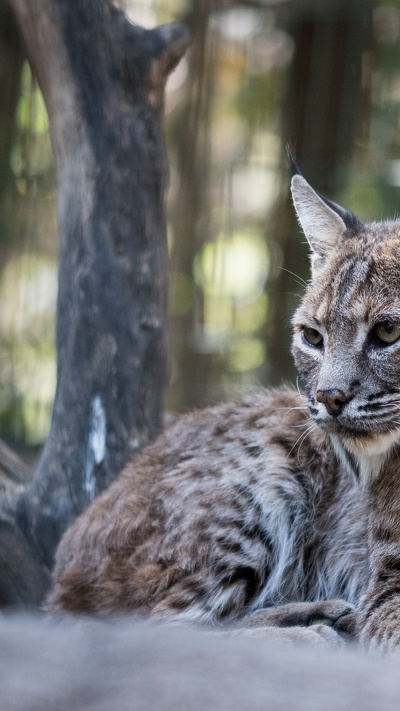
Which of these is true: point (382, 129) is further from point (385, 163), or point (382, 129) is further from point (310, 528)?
point (310, 528)

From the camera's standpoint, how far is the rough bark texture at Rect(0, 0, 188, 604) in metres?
4.39

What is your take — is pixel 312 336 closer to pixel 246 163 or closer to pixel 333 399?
pixel 333 399

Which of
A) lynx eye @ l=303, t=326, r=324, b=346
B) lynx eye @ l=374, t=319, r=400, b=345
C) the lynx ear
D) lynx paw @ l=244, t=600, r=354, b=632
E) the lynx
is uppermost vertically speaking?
the lynx ear

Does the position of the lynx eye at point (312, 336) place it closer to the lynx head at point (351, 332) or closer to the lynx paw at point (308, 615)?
the lynx head at point (351, 332)

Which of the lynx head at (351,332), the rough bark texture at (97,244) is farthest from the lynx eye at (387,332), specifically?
the rough bark texture at (97,244)

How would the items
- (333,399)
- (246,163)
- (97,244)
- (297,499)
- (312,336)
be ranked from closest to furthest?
(333,399), (312,336), (297,499), (97,244), (246,163)

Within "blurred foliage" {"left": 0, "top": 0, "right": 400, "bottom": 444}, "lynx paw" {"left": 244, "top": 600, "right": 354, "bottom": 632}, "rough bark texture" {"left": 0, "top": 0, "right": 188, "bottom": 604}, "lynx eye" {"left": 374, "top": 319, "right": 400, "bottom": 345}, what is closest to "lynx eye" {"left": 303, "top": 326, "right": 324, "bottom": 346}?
"lynx eye" {"left": 374, "top": 319, "right": 400, "bottom": 345}

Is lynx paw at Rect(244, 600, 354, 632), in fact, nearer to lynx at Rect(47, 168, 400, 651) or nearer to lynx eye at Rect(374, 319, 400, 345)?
lynx at Rect(47, 168, 400, 651)

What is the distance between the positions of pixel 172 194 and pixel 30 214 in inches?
58.9

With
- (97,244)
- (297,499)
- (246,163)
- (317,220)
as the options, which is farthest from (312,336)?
(246,163)

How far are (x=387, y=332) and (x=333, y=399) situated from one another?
0.29 metres

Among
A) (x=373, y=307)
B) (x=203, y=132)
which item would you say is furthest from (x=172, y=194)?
(x=373, y=307)

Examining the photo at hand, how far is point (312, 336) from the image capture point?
3535mm

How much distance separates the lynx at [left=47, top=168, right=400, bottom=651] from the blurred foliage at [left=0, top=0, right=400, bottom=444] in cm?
460
